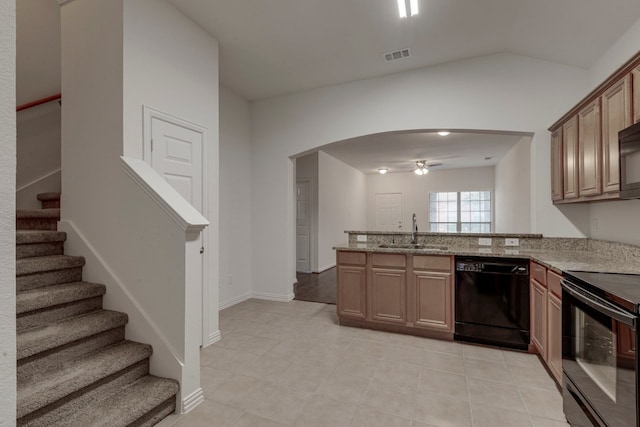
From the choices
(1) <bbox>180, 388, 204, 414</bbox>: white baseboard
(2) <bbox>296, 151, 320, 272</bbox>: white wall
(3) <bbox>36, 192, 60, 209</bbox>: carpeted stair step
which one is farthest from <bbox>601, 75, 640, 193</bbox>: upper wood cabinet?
(3) <bbox>36, 192, 60, 209</bbox>: carpeted stair step

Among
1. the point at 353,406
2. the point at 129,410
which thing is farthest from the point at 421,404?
the point at 129,410

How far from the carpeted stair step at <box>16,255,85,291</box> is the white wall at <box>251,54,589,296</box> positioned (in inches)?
101

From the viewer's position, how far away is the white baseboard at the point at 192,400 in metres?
2.04

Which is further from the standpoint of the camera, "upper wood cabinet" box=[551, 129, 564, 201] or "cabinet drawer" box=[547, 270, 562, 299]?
"upper wood cabinet" box=[551, 129, 564, 201]

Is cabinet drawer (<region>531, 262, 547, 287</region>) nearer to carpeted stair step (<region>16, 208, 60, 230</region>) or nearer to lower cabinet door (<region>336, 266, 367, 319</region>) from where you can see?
lower cabinet door (<region>336, 266, 367, 319</region>)

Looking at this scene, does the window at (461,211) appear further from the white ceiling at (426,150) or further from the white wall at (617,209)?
the white wall at (617,209)

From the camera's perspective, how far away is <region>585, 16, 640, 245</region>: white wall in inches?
96.5

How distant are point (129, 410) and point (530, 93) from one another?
4599 millimetres

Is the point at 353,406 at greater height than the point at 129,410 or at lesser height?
lesser

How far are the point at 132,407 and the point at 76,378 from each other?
1.17ft

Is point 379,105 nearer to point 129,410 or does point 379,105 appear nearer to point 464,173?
point 129,410

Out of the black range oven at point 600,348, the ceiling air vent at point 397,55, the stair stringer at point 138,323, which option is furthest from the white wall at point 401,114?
the stair stringer at point 138,323

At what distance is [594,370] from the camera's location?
163 cm

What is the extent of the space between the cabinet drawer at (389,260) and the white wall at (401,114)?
5.07ft
